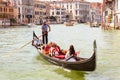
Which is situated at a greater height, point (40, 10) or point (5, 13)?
point (40, 10)

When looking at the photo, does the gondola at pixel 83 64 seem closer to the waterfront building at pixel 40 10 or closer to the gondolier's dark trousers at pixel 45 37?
the gondolier's dark trousers at pixel 45 37

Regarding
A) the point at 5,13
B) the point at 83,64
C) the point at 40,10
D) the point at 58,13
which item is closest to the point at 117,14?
the point at 5,13

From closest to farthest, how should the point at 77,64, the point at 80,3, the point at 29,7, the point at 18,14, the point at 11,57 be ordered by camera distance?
the point at 77,64 < the point at 11,57 < the point at 18,14 < the point at 29,7 < the point at 80,3

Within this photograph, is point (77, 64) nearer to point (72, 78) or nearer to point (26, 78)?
point (72, 78)

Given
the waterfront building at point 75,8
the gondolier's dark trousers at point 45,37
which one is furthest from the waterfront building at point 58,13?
the gondolier's dark trousers at point 45,37

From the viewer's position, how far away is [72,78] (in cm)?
798

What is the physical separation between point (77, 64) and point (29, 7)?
69060 millimetres

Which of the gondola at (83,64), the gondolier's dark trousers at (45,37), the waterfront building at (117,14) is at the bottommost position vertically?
the gondola at (83,64)

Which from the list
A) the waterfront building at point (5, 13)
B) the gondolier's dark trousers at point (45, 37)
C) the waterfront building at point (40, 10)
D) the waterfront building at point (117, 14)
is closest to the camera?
the gondolier's dark trousers at point (45, 37)

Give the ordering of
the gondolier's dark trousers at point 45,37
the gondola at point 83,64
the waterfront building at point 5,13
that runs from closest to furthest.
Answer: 1. the gondola at point 83,64
2. the gondolier's dark trousers at point 45,37
3. the waterfront building at point 5,13

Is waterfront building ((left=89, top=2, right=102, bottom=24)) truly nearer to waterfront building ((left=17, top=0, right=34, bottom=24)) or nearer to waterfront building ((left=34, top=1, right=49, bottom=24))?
waterfront building ((left=34, top=1, right=49, bottom=24))

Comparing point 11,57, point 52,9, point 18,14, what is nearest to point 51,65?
point 11,57

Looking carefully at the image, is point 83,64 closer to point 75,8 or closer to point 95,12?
point 75,8

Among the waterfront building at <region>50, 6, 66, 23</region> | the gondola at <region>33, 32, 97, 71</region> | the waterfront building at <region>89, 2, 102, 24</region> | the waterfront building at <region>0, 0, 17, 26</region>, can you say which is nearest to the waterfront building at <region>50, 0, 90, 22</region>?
the waterfront building at <region>89, 2, 102, 24</region>
